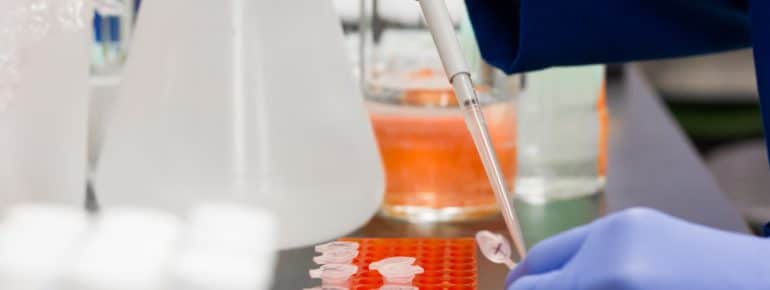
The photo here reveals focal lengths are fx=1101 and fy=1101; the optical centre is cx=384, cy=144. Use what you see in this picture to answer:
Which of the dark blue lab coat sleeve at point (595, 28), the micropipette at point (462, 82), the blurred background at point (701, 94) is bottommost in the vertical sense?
the blurred background at point (701, 94)

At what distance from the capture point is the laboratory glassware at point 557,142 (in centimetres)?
106

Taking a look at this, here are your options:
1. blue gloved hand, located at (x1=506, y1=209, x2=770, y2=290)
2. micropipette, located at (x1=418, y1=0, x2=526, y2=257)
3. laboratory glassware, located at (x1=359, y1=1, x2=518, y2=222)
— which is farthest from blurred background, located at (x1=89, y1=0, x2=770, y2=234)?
blue gloved hand, located at (x1=506, y1=209, x2=770, y2=290)

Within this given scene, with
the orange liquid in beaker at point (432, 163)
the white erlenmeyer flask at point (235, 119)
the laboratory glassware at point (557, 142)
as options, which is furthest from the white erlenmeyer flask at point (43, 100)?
the laboratory glassware at point (557, 142)

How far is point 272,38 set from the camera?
0.76 metres

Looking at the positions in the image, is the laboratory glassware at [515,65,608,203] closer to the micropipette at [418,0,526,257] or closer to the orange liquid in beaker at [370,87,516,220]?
the orange liquid in beaker at [370,87,516,220]

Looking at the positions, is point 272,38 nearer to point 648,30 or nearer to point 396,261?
point 396,261

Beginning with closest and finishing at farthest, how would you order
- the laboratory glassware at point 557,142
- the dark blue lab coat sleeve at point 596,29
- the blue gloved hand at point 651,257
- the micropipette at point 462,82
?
the blue gloved hand at point 651,257, the micropipette at point 462,82, the dark blue lab coat sleeve at point 596,29, the laboratory glassware at point 557,142

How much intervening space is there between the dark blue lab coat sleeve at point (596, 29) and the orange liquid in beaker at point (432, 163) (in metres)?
0.07

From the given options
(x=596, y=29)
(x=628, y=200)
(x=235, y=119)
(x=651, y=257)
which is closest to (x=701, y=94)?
(x=628, y=200)

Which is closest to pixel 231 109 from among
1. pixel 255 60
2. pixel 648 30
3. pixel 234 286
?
pixel 255 60

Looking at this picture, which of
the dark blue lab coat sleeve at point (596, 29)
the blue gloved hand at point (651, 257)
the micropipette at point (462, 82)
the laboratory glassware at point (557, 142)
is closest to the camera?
the blue gloved hand at point (651, 257)

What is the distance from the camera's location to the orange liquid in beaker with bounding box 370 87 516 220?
94 cm

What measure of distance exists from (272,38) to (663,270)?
37 cm

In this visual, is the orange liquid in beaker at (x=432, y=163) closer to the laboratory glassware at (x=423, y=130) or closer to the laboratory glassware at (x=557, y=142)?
the laboratory glassware at (x=423, y=130)
